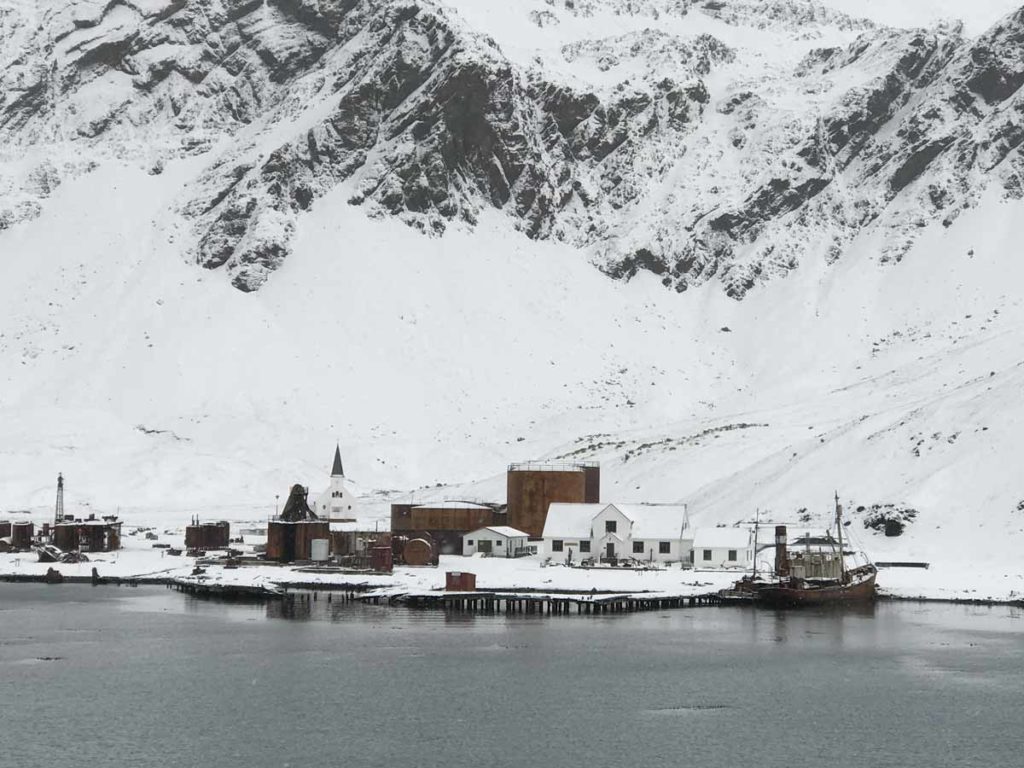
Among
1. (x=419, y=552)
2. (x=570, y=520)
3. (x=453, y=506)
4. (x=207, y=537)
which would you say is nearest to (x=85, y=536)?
(x=207, y=537)

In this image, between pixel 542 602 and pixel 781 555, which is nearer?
pixel 542 602

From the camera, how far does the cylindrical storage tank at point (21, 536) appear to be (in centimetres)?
12925

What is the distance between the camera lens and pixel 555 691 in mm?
62688

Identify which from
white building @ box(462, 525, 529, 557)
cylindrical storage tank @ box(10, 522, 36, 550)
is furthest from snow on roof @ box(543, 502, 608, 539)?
cylindrical storage tank @ box(10, 522, 36, 550)

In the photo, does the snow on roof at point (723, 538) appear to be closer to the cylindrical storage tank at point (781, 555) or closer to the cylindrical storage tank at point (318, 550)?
the cylindrical storage tank at point (781, 555)

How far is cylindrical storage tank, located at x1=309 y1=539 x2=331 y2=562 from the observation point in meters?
116

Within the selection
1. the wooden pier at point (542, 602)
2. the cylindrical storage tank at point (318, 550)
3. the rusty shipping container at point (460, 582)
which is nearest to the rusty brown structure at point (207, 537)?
the cylindrical storage tank at point (318, 550)

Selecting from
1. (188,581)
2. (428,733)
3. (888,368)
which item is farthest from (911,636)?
(888,368)

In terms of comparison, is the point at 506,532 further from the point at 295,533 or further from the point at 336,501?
the point at 336,501

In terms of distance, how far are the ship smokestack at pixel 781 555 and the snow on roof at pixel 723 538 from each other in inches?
411

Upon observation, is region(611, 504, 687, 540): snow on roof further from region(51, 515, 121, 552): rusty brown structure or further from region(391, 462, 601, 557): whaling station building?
A: region(51, 515, 121, 552): rusty brown structure

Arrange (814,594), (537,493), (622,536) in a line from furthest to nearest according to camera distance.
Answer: (537,493), (622,536), (814,594)

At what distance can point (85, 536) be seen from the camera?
126m

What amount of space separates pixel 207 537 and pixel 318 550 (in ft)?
45.6
